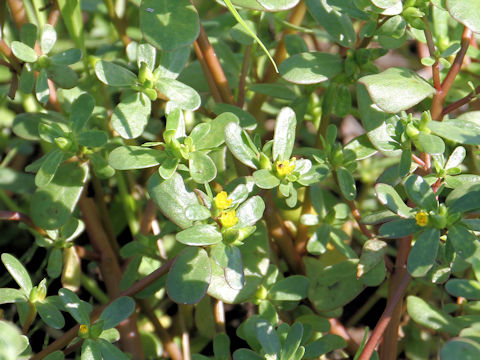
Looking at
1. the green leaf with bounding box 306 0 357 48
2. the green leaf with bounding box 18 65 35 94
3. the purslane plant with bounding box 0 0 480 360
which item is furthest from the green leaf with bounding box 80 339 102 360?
the green leaf with bounding box 306 0 357 48

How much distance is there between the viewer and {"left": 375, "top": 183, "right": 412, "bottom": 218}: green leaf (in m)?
0.97

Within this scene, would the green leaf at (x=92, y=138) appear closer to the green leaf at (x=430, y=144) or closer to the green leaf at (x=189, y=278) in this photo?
the green leaf at (x=189, y=278)

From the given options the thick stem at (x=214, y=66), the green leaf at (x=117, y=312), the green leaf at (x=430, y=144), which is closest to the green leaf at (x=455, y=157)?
the green leaf at (x=430, y=144)

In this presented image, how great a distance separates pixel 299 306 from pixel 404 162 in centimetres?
40

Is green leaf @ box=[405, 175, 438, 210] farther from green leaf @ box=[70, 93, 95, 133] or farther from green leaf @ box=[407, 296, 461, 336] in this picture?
green leaf @ box=[70, 93, 95, 133]

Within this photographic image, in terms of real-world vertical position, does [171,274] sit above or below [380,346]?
above

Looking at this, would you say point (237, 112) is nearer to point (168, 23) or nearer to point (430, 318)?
point (168, 23)

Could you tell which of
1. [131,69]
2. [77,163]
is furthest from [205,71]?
[77,163]

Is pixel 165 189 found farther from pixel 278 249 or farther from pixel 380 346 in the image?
pixel 380 346

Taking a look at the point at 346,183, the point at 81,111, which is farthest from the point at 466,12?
the point at 81,111

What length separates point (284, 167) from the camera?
3.43ft

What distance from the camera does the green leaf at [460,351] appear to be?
79 cm

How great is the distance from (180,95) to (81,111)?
183 millimetres

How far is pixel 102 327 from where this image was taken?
1048 millimetres
